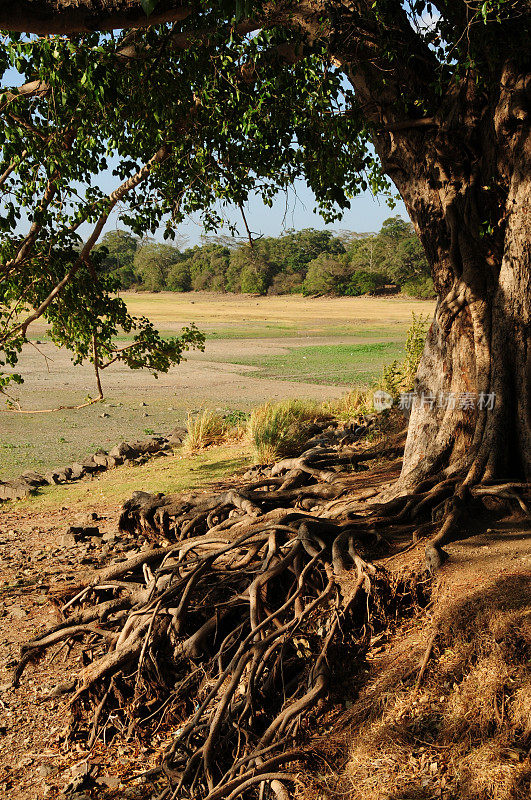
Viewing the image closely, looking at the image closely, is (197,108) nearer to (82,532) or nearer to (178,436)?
(82,532)

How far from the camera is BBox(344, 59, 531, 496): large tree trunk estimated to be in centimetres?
559

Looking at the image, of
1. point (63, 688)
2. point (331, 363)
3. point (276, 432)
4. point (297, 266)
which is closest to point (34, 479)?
point (276, 432)

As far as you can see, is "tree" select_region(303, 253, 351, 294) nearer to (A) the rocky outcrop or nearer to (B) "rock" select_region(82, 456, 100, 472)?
(A) the rocky outcrop

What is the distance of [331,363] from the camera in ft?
102

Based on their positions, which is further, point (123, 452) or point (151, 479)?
point (123, 452)

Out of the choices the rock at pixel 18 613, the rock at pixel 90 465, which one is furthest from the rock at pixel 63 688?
the rock at pixel 90 465

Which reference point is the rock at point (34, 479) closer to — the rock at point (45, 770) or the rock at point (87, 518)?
the rock at point (87, 518)

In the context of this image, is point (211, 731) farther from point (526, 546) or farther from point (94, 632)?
point (526, 546)

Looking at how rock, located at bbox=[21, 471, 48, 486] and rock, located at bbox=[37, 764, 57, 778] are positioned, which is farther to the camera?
rock, located at bbox=[21, 471, 48, 486]

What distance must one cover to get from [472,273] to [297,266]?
85741 millimetres

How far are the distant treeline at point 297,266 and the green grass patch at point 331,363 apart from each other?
3524cm

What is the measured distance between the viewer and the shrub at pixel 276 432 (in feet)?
40.2

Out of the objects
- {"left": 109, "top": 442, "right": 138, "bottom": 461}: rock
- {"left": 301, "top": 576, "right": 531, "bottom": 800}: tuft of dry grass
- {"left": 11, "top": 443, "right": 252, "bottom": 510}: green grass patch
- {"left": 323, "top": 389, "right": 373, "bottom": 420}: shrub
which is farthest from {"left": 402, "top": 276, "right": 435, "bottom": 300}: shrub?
{"left": 301, "top": 576, "right": 531, "bottom": 800}: tuft of dry grass

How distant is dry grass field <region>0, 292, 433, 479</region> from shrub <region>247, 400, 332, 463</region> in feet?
12.2
